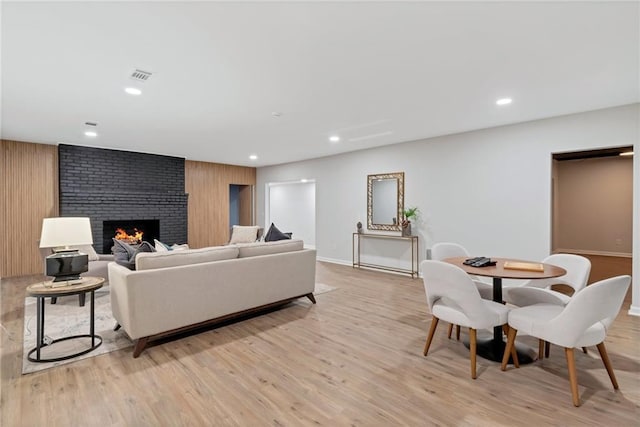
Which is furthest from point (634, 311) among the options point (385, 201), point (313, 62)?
point (313, 62)

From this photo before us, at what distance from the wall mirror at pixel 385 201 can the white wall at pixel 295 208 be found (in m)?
2.07

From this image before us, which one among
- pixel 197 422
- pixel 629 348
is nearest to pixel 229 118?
pixel 197 422

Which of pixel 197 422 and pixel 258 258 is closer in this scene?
pixel 197 422

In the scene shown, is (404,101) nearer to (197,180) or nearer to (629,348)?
(629,348)

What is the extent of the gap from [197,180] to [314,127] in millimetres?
4667

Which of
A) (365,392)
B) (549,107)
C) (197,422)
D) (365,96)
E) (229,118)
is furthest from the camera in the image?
(229,118)

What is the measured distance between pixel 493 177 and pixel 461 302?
3185 millimetres

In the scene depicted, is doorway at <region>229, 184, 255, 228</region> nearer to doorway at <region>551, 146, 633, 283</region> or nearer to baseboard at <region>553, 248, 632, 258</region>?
doorway at <region>551, 146, 633, 283</region>

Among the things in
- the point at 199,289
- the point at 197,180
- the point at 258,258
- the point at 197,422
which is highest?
the point at 197,180

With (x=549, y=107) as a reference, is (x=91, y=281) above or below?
below

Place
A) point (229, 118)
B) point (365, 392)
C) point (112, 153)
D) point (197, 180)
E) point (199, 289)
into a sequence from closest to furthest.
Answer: point (365, 392)
point (199, 289)
point (229, 118)
point (112, 153)
point (197, 180)

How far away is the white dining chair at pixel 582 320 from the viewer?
195 cm

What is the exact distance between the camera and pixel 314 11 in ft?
6.37

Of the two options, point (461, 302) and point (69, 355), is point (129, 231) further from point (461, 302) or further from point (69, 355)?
point (461, 302)
